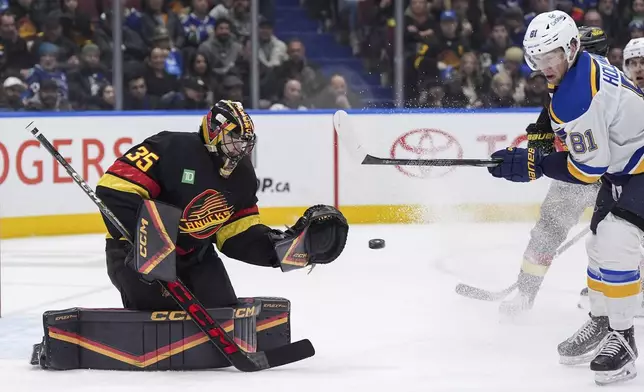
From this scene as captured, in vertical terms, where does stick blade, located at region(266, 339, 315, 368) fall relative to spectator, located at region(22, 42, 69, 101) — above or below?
below

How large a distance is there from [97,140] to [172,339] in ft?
12.6

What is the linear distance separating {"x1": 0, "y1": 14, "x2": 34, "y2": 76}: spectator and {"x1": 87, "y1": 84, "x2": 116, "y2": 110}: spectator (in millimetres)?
466

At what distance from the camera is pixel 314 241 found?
3.90 m

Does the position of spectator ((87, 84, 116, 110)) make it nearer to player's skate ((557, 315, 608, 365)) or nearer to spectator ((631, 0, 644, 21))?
spectator ((631, 0, 644, 21))

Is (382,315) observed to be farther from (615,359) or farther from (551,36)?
(551,36)

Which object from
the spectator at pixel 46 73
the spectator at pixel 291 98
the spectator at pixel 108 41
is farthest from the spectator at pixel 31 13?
the spectator at pixel 291 98

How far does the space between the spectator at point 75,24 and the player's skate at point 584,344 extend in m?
4.84

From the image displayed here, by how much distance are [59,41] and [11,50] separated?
1.07 ft

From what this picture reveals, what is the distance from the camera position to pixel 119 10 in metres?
7.91

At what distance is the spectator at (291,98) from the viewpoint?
8.18 m

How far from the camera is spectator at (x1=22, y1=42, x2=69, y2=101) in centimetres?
765

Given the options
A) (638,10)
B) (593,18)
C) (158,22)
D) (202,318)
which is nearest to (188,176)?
(202,318)

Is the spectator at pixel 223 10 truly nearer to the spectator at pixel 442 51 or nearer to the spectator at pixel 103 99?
the spectator at pixel 103 99

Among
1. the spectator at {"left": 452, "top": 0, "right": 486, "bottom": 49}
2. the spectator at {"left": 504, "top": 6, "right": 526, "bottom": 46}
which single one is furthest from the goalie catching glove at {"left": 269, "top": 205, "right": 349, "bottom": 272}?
the spectator at {"left": 504, "top": 6, "right": 526, "bottom": 46}
